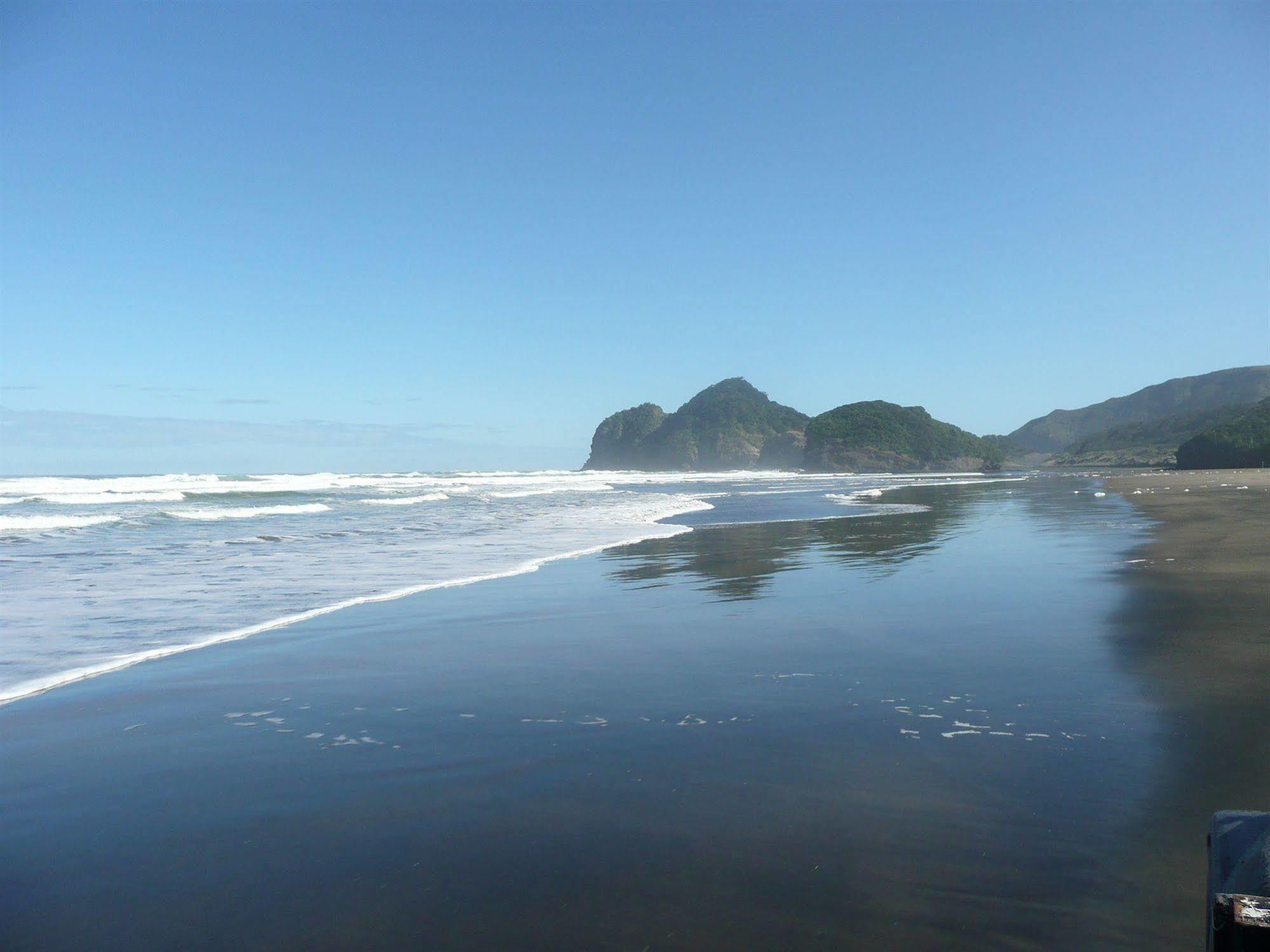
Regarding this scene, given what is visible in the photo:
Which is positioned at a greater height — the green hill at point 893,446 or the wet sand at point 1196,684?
the green hill at point 893,446

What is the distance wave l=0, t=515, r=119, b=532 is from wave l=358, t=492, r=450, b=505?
10.0 meters

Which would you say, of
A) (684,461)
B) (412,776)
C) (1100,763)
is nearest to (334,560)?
(412,776)

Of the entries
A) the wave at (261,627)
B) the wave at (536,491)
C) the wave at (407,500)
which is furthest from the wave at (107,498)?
the wave at (261,627)

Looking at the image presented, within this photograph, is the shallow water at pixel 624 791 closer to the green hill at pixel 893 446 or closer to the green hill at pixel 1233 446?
the green hill at pixel 1233 446

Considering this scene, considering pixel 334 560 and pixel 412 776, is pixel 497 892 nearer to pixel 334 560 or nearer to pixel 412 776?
pixel 412 776

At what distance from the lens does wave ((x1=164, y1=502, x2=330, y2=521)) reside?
24.9 m

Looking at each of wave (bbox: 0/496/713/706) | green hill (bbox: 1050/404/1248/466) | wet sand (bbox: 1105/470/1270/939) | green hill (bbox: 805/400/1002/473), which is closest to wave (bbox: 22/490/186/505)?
wave (bbox: 0/496/713/706)

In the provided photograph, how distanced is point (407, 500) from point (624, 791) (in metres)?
32.8

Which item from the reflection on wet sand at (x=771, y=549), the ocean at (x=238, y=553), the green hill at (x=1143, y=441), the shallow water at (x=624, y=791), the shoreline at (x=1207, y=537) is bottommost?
the shoreline at (x=1207, y=537)

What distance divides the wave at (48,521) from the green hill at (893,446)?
414 feet

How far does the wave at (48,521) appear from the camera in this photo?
21.2 meters

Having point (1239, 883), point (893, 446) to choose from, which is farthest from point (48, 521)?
point (893, 446)

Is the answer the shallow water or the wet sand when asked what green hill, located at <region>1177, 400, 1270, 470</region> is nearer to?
the wet sand

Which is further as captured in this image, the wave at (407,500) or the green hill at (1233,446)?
the green hill at (1233,446)
